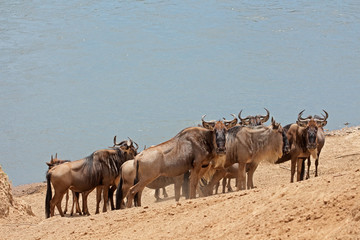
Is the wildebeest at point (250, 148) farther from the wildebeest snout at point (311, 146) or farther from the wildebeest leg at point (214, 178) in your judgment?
the wildebeest snout at point (311, 146)

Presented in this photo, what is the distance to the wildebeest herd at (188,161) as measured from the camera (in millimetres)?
14656

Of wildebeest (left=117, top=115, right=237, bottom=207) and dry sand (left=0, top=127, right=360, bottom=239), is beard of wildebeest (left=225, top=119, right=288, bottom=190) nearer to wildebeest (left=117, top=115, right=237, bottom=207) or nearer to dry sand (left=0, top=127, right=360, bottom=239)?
wildebeest (left=117, top=115, right=237, bottom=207)

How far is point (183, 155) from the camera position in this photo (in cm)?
1473

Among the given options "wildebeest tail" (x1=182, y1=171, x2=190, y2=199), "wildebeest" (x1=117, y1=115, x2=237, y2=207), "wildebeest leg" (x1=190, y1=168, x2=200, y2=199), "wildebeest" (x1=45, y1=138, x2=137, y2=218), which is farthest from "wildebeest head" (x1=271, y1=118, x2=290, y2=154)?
"wildebeest" (x1=45, y1=138, x2=137, y2=218)

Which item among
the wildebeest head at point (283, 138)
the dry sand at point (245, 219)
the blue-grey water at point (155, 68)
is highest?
the dry sand at point (245, 219)

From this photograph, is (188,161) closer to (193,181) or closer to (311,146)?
(193,181)

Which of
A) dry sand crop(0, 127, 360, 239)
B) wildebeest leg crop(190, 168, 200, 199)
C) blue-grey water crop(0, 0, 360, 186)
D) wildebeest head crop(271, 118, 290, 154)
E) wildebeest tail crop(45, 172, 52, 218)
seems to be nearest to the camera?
dry sand crop(0, 127, 360, 239)

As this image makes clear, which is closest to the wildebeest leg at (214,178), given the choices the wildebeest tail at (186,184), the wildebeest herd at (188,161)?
the wildebeest herd at (188,161)

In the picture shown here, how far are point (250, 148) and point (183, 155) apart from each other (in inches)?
92.5

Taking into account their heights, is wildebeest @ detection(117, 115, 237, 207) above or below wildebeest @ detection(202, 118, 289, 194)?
above

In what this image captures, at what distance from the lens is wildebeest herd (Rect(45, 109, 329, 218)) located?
14656 mm

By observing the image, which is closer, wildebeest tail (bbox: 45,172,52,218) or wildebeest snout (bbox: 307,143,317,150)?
wildebeest tail (bbox: 45,172,52,218)

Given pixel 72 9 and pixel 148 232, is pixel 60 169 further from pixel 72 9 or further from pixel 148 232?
pixel 72 9

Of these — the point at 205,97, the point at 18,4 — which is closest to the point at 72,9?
the point at 18,4
